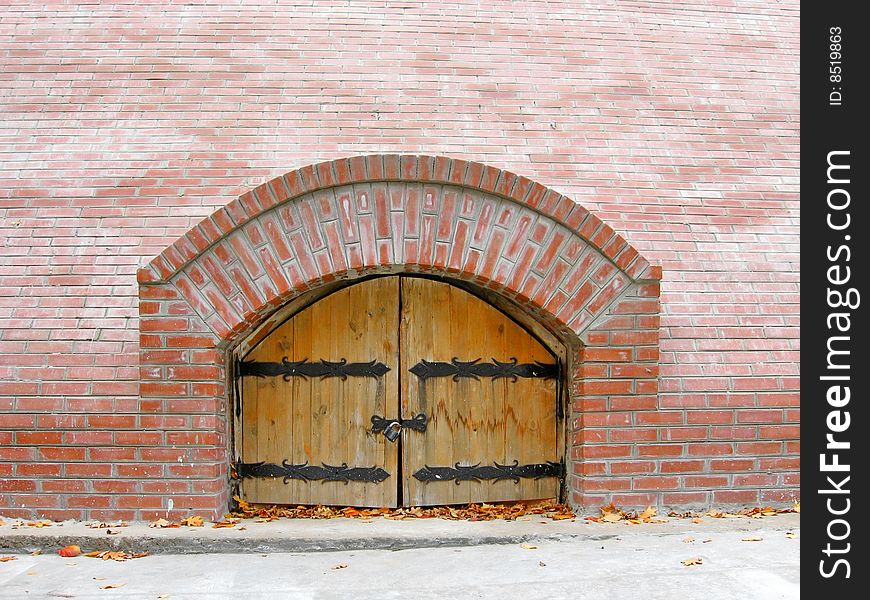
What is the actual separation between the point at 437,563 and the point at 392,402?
133cm

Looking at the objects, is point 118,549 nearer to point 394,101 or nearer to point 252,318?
point 252,318

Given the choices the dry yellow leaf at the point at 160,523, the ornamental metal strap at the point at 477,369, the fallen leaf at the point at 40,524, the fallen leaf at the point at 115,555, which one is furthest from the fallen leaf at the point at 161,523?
the ornamental metal strap at the point at 477,369

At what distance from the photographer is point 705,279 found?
19.4 ft

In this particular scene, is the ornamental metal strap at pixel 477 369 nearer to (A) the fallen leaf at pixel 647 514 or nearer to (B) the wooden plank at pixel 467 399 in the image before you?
(B) the wooden plank at pixel 467 399

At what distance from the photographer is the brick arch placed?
16.7 feet

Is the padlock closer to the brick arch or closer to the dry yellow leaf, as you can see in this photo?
the brick arch

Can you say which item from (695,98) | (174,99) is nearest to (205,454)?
(174,99)

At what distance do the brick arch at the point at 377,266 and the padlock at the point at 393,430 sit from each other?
107 centimetres

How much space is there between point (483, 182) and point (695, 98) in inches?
113

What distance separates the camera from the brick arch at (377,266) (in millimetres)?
5102

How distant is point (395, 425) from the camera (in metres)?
5.66

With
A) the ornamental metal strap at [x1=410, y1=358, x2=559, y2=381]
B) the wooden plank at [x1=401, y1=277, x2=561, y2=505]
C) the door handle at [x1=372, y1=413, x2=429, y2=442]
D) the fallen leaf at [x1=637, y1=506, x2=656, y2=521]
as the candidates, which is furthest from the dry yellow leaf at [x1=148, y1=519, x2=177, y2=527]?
the fallen leaf at [x1=637, y1=506, x2=656, y2=521]

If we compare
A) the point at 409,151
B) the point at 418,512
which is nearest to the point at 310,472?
the point at 418,512

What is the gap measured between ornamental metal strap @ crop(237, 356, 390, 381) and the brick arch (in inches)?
13.5
